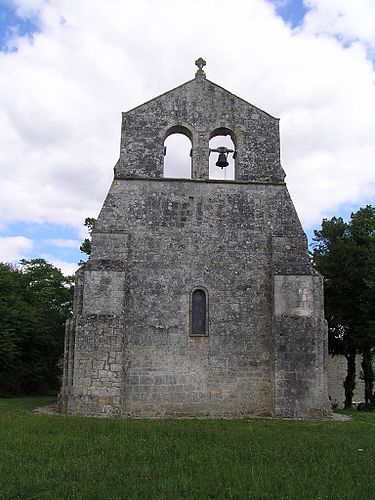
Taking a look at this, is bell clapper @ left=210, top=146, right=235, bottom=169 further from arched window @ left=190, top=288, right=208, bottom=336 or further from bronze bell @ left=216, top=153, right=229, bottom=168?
arched window @ left=190, top=288, right=208, bottom=336

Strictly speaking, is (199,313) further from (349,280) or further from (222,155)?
(349,280)

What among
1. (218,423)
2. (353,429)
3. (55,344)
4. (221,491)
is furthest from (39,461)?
(55,344)

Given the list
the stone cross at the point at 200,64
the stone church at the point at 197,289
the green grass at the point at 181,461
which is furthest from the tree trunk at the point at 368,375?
the stone cross at the point at 200,64

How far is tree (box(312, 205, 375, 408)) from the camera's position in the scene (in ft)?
66.8

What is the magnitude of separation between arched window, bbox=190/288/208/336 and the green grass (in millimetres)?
3931

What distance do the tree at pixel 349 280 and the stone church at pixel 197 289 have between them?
20.4 feet

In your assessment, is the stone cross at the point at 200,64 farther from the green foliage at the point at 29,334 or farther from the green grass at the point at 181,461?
the green foliage at the point at 29,334

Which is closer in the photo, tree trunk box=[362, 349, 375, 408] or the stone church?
the stone church

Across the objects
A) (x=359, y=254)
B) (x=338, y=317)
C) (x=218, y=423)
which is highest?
(x=359, y=254)

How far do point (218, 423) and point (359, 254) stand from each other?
39.2ft

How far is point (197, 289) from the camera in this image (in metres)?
14.9

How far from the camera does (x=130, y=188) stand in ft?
50.4

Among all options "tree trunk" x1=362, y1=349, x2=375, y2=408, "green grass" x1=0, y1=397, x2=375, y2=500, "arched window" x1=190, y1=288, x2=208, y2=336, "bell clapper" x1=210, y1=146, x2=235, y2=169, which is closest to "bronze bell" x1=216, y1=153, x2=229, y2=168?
"bell clapper" x1=210, y1=146, x2=235, y2=169

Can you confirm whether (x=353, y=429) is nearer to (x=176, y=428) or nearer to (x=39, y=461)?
(x=176, y=428)
